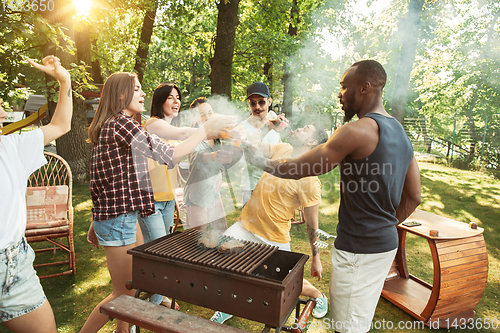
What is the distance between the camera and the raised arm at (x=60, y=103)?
1695mm

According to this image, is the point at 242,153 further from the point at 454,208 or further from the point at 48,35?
the point at 454,208

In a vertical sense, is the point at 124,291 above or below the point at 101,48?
below

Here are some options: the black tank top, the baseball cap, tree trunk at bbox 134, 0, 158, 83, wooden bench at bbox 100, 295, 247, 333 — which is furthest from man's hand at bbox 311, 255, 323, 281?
tree trunk at bbox 134, 0, 158, 83

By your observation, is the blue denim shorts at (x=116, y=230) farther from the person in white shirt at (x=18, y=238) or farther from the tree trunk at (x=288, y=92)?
the tree trunk at (x=288, y=92)

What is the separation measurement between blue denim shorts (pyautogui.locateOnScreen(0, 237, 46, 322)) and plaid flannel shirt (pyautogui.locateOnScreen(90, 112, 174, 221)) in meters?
0.47

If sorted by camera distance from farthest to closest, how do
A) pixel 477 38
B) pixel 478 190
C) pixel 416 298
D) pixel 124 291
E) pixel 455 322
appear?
pixel 477 38 → pixel 478 190 → pixel 416 298 → pixel 455 322 → pixel 124 291

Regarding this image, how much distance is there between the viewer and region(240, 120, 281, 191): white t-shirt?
2.40 meters

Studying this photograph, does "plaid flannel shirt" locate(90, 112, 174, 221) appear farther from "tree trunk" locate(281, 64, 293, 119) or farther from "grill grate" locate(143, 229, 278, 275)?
"tree trunk" locate(281, 64, 293, 119)

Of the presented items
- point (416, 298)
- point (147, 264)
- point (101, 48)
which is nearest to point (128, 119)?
point (147, 264)

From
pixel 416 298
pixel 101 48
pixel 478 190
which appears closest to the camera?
pixel 416 298

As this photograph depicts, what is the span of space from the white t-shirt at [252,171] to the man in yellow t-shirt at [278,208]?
6 cm

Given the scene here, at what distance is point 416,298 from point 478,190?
6526mm

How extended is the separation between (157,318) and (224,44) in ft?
17.2

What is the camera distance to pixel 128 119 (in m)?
1.90
